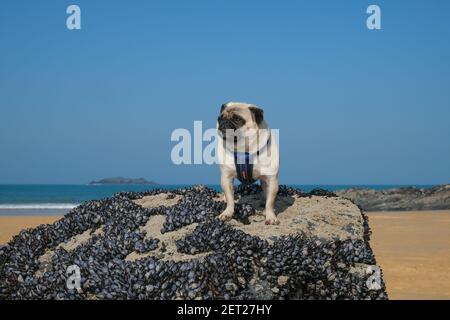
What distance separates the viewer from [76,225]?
29.1ft

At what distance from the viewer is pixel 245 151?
26.2 ft

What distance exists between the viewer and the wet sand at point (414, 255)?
521 inches

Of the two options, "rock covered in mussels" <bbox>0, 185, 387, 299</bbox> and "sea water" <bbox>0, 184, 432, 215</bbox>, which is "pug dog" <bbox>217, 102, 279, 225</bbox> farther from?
"sea water" <bbox>0, 184, 432, 215</bbox>

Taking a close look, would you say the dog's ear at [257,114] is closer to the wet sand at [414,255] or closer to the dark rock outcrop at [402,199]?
the wet sand at [414,255]

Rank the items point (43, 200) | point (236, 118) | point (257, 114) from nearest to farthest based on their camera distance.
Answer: point (236, 118), point (257, 114), point (43, 200)

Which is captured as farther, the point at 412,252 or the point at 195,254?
the point at 412,252

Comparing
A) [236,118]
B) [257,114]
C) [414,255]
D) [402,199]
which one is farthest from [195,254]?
[402,199]

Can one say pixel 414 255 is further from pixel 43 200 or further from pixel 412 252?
pixel 43 200

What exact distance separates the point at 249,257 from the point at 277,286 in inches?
19.9

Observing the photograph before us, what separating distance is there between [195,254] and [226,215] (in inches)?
37.5

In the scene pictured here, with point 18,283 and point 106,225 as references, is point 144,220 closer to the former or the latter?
point 106,225

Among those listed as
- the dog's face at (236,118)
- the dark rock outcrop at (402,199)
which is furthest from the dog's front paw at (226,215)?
the dark rock outcrop at (402,199)

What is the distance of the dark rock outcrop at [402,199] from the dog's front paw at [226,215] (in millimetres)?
30686
